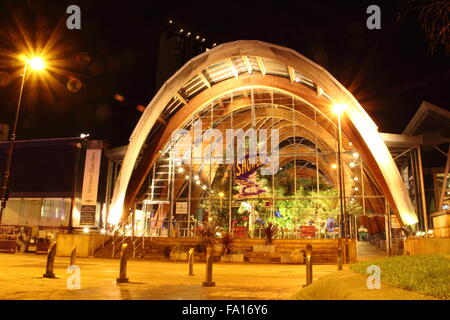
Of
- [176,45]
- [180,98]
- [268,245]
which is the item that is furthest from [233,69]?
[176,45]

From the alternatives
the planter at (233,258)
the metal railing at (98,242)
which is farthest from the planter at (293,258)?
the metal railing at (98,242)

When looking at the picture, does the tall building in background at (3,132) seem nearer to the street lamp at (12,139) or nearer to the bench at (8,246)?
the bench at (8,246)

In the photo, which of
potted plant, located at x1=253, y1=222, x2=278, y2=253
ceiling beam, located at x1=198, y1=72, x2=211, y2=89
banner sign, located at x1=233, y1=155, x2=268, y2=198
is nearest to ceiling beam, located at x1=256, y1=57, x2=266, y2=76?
ceiling beam, located at x1=198, y1=72, x2=211, y2=89

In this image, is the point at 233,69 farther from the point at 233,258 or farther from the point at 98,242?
the point at 98,242

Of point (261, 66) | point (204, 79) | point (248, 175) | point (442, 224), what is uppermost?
point (261, 66)

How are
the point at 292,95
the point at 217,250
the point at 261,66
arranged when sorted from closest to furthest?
the point at 217,250 < the point at 261,66 < the point at 292,95

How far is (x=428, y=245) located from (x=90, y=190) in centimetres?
2393

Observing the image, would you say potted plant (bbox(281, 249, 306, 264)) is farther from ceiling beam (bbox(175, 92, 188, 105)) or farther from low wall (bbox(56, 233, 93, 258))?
ceiling beam (bbox(175, 92, 188, 105))

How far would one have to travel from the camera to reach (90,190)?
100ft

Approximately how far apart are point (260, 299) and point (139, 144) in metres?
23.3

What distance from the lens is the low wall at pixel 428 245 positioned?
14.3 meters

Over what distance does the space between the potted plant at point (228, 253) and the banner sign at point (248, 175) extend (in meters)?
7.06

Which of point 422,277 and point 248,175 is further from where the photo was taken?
point 248,175
